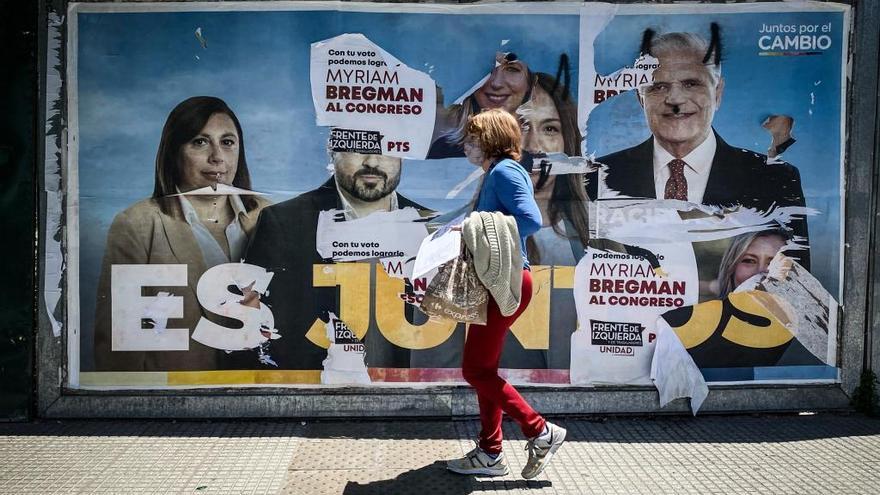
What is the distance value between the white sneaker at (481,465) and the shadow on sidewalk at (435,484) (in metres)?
0.04

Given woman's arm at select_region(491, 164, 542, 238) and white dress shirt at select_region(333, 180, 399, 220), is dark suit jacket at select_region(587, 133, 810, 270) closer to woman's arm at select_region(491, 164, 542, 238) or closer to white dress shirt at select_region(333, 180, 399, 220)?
woman's arm at select_region(491, 164, 542, 238)

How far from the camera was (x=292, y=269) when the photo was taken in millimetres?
5352

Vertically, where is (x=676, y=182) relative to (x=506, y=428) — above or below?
above

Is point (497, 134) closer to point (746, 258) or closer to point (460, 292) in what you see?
point (460, 292)

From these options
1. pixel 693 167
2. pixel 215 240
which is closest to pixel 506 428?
pixel 693 167

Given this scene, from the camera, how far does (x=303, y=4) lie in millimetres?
5277

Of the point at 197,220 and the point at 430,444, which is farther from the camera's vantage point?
the point at 197,220

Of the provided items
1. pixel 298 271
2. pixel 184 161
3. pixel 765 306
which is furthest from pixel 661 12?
pixel 184 161

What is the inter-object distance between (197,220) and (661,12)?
11.2 feet

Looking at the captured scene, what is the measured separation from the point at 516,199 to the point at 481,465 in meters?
1.49

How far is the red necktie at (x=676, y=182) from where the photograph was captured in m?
5.46

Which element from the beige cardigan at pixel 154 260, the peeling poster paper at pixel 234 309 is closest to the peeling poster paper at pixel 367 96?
the beige cardigan at pixel 154 260

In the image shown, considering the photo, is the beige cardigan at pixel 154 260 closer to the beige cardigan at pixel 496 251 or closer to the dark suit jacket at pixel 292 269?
the dark suit jacket at pixel 292 269

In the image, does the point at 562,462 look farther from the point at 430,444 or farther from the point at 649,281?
the point at 649,281
